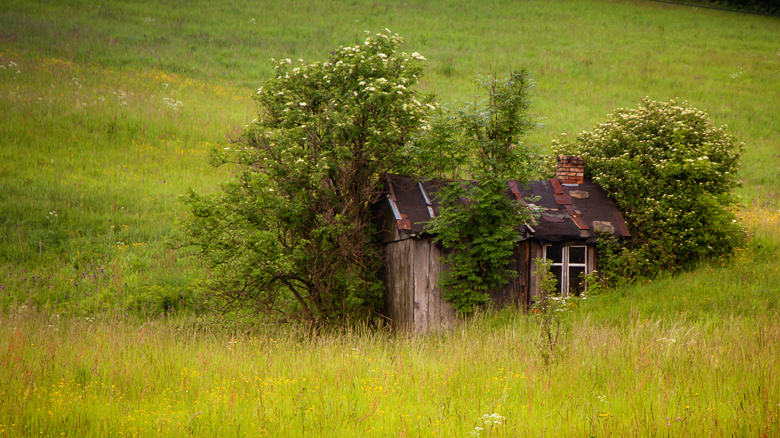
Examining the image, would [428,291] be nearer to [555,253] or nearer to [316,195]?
[316,195]

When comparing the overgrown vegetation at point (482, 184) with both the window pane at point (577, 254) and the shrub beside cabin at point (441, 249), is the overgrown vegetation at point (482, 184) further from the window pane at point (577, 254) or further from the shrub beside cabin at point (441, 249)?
the window pane at point (577, 254)

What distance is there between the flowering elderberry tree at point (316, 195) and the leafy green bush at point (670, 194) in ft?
19.1

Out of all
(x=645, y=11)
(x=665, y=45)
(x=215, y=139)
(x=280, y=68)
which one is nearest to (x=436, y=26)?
(x=665, y=45)

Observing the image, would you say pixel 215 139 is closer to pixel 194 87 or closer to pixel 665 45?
pixel 194 87

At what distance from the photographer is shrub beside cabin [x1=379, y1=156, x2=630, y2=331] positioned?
12.1 metres

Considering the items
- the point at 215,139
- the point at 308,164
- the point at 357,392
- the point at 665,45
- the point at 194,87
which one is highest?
the point at 665,45

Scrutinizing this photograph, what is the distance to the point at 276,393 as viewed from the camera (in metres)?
5.61

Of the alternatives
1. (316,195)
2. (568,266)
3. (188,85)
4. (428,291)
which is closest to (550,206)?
(568,266)

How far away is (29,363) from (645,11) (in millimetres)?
61020

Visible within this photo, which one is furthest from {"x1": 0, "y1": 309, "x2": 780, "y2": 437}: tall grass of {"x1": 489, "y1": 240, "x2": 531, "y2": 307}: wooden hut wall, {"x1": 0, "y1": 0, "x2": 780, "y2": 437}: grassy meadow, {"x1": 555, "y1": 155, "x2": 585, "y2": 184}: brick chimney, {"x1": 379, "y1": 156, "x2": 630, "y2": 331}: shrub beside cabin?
{"x1": 555, "y1": 155, "x2": 585, "y2": 184}: brick chimney

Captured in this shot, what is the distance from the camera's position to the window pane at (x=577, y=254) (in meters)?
13.3

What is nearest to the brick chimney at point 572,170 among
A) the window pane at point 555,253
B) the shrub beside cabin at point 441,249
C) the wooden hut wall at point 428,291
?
the shrub beside cabin at point 441,249

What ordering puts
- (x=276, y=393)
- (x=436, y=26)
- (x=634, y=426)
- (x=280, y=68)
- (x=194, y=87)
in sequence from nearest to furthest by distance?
(x=634, y=426)
(x=276, y=393)
(x=280, y=68)
(x=194, y=87)
(x=436, y=26)

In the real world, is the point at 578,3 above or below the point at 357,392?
above
